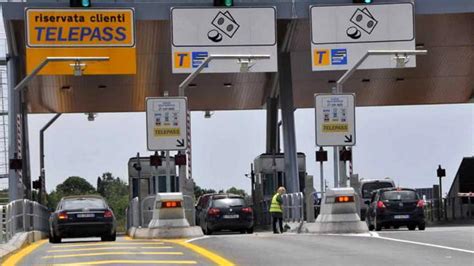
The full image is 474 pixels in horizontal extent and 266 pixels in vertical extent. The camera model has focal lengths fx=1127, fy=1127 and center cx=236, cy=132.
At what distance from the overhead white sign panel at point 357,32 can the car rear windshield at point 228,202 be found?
567cm

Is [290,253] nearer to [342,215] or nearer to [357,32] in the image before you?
[342,215]

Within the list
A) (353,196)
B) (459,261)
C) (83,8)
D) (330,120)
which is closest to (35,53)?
(83,8)

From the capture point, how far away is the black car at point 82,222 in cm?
3153

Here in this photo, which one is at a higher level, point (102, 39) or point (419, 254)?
point (102, 39)

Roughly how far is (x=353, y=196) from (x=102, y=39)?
12741mm

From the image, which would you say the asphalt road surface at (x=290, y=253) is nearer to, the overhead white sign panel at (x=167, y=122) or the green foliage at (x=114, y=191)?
the overhead white sign panel at (x=167, y=122)

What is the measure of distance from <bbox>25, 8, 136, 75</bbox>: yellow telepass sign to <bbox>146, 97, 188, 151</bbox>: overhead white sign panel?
5.93 meters

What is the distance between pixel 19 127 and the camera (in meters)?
39.3

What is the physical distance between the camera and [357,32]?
3847 cm

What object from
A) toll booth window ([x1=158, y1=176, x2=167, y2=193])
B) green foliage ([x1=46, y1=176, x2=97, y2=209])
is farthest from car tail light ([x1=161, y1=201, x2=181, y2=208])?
green foliage ([x1=46, y1=176, x2=97, y2=209])

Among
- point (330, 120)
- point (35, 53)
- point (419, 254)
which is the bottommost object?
point (419, 254)

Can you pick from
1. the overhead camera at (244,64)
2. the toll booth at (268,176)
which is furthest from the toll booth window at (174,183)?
the overhead camera at (244,64)

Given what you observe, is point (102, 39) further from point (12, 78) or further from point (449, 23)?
point (449, 23)

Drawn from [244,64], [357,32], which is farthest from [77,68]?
[357,32]
